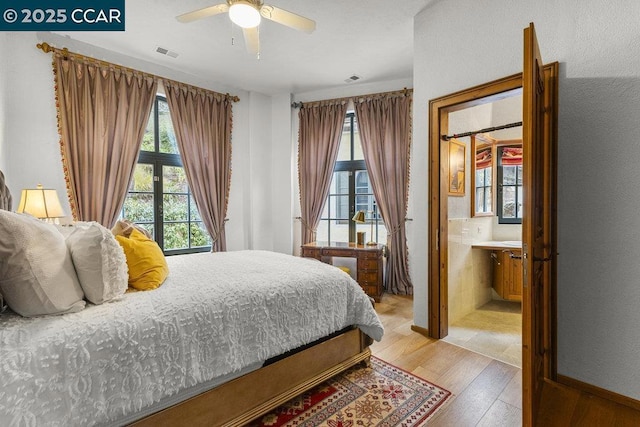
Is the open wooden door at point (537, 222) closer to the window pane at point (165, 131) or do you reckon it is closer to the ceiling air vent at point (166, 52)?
the ceiling air vent at point (166, 52)

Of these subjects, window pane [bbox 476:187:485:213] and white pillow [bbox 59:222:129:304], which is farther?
window pane [bbox 476:187:485:213]

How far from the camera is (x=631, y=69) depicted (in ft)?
5.96

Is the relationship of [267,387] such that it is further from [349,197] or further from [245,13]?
[349,197]

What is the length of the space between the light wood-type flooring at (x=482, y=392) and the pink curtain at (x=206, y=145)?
282cm

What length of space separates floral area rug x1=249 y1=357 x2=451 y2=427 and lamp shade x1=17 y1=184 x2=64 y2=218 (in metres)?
2.43

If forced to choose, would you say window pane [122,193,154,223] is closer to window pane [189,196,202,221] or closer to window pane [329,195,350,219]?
window pane [189,196,202,221]

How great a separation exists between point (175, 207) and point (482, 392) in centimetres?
394

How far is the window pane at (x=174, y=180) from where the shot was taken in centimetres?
418

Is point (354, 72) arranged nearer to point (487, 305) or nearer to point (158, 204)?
point (158, 204)

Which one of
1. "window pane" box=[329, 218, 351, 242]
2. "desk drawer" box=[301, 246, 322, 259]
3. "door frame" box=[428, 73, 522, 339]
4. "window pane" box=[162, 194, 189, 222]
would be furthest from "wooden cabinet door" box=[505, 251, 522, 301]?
"window pane" box=[162, 194, 189, 222]

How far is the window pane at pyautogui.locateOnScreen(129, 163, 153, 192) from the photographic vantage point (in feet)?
12.9

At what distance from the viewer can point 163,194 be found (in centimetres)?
416

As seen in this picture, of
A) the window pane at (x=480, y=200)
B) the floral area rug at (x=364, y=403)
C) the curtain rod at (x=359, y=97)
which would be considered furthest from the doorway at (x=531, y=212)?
the curtain rod at (x=359, y=97)

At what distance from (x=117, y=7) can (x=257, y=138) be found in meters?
2.39
